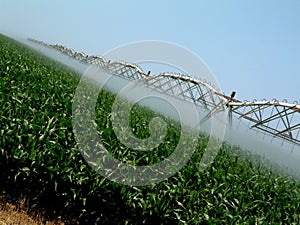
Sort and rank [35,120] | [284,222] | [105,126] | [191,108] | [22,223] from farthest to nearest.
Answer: [191,108] → [105,126] → [284,222] → [35,120] → [22,223]

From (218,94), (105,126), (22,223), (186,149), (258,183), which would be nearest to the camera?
(22,223)

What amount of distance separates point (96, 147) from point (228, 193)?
2769 mm

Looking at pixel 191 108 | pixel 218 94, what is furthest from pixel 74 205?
pixel 191 108

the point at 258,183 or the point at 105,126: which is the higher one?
the point at 258,183

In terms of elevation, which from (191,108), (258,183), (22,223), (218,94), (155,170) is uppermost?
(218,94)

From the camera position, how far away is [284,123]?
47.9 ft

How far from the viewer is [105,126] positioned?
7.84 meters

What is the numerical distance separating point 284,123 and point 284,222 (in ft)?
27.5

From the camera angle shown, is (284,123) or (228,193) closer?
(228,193)

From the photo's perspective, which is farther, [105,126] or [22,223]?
[105,126]

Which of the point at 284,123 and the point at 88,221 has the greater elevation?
the point at 284,123

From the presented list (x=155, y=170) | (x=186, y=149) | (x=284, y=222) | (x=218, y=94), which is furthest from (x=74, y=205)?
(x=218, y=94)

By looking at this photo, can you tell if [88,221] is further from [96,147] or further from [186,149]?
[186,149]

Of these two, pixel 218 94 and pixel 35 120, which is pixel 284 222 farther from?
pixel 218 94
